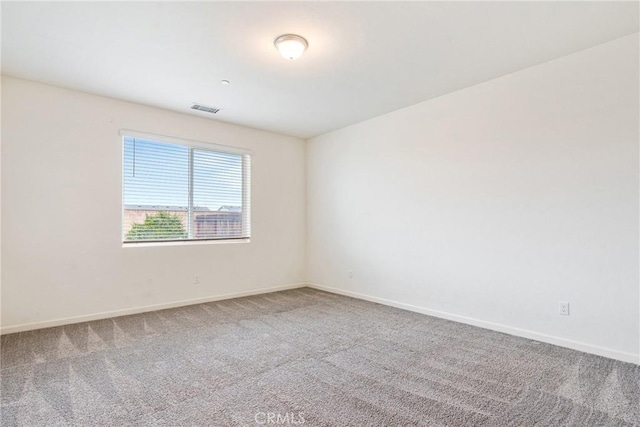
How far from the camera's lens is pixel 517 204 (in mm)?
3205

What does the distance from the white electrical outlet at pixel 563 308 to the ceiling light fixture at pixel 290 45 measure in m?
3.18

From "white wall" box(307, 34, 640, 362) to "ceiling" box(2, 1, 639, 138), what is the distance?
0.34 metres

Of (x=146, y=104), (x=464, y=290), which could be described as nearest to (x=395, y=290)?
(x=464, y=290)

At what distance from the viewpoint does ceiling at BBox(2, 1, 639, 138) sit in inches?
90.1

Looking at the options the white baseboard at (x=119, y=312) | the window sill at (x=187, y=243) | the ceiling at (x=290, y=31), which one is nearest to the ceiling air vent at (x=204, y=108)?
the ceiling at (x=290, y=31)

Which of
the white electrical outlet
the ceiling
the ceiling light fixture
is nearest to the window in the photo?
the ceiling

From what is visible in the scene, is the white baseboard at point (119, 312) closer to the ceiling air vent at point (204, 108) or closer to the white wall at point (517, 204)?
the white wall at point (517, 204)

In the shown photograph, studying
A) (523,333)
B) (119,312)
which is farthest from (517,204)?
(119,312)

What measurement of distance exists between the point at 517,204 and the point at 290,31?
265 cm

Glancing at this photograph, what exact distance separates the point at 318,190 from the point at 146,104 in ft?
9.14

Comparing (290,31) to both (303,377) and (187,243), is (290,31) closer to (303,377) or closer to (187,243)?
(303,377)

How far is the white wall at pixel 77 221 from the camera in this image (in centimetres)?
329

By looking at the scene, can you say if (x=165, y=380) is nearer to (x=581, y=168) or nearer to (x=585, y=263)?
(x=585, y=263)

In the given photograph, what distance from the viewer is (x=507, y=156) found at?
328cm
